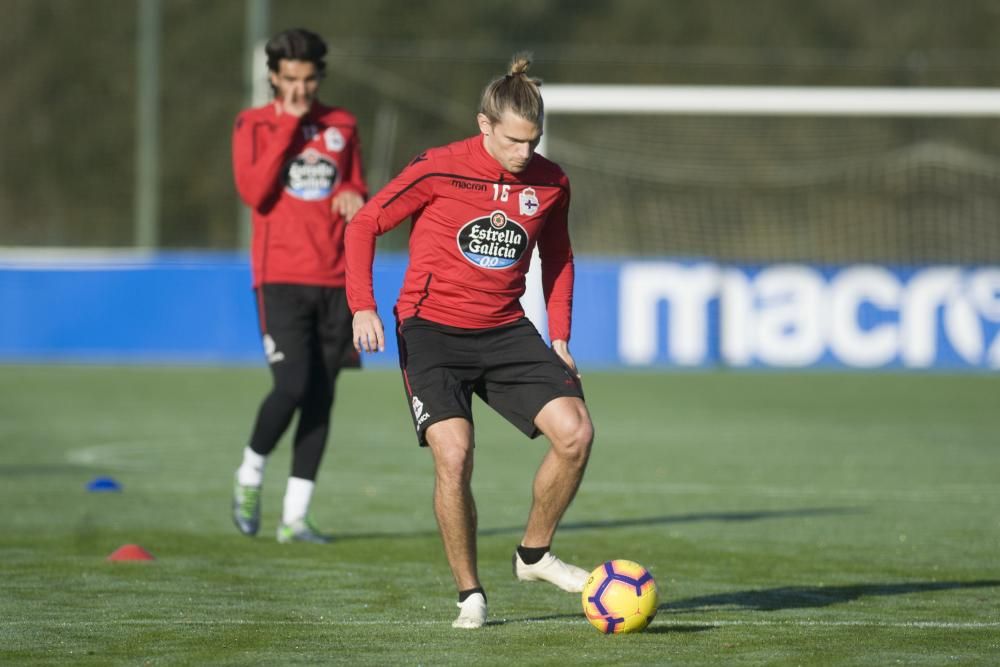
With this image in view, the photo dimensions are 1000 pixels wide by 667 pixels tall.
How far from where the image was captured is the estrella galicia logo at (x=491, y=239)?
244 inches

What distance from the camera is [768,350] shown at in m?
20.8

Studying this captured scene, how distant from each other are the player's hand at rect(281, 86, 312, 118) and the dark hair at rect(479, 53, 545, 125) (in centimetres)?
243

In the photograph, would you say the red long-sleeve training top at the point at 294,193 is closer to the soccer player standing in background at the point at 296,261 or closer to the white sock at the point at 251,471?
the soccer player standing in background at the point at 296,261

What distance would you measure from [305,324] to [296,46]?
1.31 metres

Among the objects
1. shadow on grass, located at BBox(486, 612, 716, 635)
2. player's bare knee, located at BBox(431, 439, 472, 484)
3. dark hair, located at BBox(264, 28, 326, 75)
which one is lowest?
shadow on grass, located at BBox(486, 612, 716, 635)

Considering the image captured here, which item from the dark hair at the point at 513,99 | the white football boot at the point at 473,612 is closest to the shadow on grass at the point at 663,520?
the white football boot at the point at 473,612

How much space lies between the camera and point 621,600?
585cm

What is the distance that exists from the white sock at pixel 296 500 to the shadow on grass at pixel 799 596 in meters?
2.26

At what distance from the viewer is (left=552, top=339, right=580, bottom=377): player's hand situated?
6348mm

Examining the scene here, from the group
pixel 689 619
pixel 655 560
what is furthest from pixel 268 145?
pixel 689 619

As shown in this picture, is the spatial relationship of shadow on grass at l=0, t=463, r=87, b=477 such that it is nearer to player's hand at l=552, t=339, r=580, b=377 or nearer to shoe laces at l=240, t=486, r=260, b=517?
shoe laces at l=240, t=486, r=260, b=517

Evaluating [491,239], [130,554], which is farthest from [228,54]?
[491,239]

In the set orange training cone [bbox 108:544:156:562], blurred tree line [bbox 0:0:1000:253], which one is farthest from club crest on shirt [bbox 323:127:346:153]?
blurred tree line [bbox 0:0:1000:253]

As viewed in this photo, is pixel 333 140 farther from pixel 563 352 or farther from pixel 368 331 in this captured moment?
pixel 368 331
